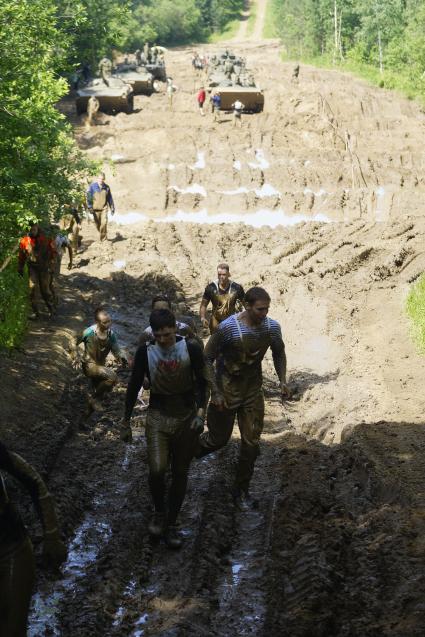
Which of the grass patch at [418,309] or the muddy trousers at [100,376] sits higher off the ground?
the muddy trousers at [100,376]

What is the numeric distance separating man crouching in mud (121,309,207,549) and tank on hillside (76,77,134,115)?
97.2 ft

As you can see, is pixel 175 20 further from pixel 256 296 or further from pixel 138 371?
pixel 138 371

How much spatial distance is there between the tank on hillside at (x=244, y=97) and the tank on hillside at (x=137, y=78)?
4.37 metres

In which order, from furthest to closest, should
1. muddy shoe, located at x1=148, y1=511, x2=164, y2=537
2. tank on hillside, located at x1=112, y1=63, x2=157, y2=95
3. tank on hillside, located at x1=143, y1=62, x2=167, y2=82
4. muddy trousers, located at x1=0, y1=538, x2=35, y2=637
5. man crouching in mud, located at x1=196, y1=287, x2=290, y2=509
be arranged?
tank on hillside, located at x1=143, y1=62, x2=167, y2=82, tank on hillside, located at x1=112, y1=63, x2=157, y2=95, man crouching in mud, located at x1=196, y1=287, x2=290, y2=509, muddy shoe, located at x1=148, y1=511, x2=164, y2=537, muddy trousers, located at x1=0, y1=538, x2=35, y2=637

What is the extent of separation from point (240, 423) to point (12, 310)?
6031 millimetres

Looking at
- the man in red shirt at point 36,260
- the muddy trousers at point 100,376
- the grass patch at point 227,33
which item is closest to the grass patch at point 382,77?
the grass patch at point 227,33

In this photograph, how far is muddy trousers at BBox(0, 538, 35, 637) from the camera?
4258mm

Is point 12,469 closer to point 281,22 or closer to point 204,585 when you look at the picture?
point 204,585

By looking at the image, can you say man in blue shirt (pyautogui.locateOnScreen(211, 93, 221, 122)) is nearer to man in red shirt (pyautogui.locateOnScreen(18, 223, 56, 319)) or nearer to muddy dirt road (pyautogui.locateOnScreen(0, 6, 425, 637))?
muddy dirt road (pyautogui.locateOnScreen(0, 6, 425, 637))

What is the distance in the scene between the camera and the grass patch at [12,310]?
37.2ft

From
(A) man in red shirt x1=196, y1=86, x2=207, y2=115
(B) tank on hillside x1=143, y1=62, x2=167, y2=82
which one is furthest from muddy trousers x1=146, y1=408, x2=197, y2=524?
(B) tank on hillside x1=143, y1=62, x2=167, y2=82

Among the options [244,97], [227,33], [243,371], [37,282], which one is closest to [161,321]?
[243,371]

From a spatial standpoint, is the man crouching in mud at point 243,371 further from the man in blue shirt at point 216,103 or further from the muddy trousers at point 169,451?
the man in blue shirt at point 216,103

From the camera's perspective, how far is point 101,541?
7.14 meters
